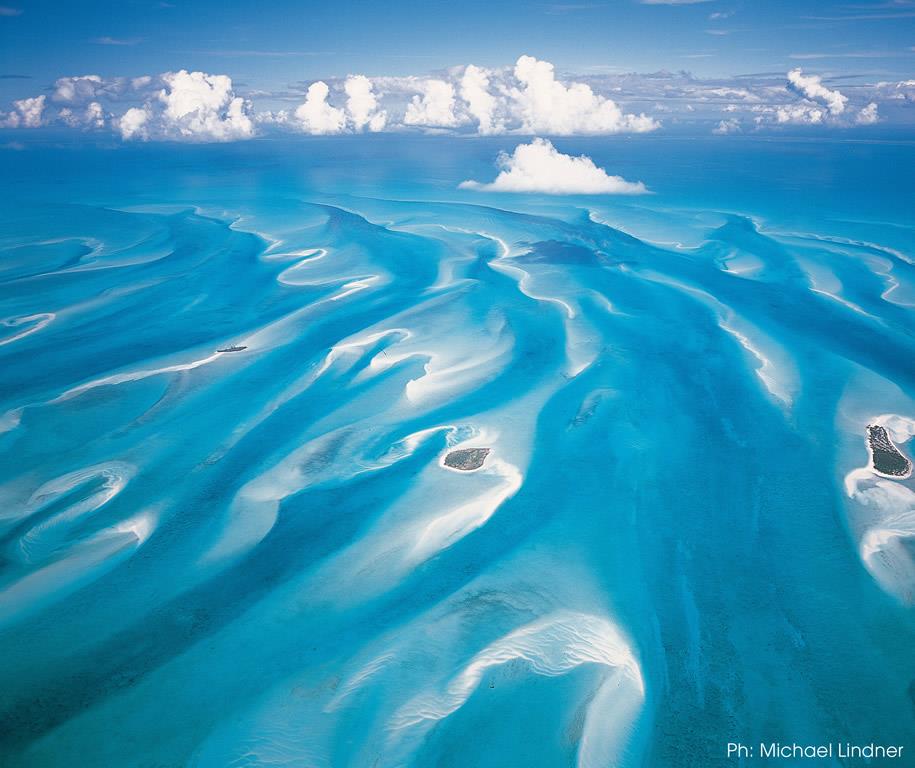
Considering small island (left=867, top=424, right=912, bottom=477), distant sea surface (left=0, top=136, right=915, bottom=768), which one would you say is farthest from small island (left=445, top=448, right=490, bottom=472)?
small island (left=867, top=424, right=912, bottom=477)

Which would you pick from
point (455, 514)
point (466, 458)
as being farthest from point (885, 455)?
point (455, 514)

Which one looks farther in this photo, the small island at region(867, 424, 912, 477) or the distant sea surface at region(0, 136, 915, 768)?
the small island at region(867, 424, 912, 477)

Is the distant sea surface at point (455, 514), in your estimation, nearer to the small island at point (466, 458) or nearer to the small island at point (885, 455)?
the small island at point (466, 458)

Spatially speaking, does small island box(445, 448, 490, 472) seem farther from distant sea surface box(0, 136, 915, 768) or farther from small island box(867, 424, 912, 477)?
small island box(867, 424, 912, 477)

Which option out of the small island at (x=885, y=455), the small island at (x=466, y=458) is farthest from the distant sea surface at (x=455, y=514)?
the small island at (x=885, y=455)

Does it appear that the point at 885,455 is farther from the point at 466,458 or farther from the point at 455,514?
the point at 455,514
